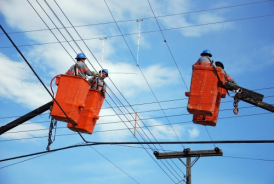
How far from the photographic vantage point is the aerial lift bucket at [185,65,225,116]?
10.1 metres

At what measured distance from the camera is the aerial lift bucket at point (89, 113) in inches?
484

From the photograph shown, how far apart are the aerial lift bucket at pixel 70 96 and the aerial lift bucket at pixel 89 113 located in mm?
993

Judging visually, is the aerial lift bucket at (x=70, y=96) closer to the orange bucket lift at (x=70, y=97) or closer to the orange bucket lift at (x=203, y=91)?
the orange bucket lift at (x=70, y=97)

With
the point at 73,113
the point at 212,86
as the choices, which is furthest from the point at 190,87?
the point at 73,113

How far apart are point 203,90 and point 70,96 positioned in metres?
3.25

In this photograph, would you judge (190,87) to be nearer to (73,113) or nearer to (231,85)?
(231,85)

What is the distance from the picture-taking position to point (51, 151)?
12.1m

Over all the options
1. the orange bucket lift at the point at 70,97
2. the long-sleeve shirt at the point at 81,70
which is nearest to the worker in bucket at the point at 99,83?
the long-sleeve shirt at the point at 81,70

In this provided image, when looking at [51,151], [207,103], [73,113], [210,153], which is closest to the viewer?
[207,103]

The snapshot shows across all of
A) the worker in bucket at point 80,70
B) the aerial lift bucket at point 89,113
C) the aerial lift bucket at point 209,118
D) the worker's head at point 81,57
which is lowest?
the aerial lift bucket at point 209,118

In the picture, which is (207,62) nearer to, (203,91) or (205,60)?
(205,60)

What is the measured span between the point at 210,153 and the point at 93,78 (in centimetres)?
623

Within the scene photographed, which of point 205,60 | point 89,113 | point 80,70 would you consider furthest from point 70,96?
point 205,60

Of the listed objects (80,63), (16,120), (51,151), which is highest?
(80,63)
